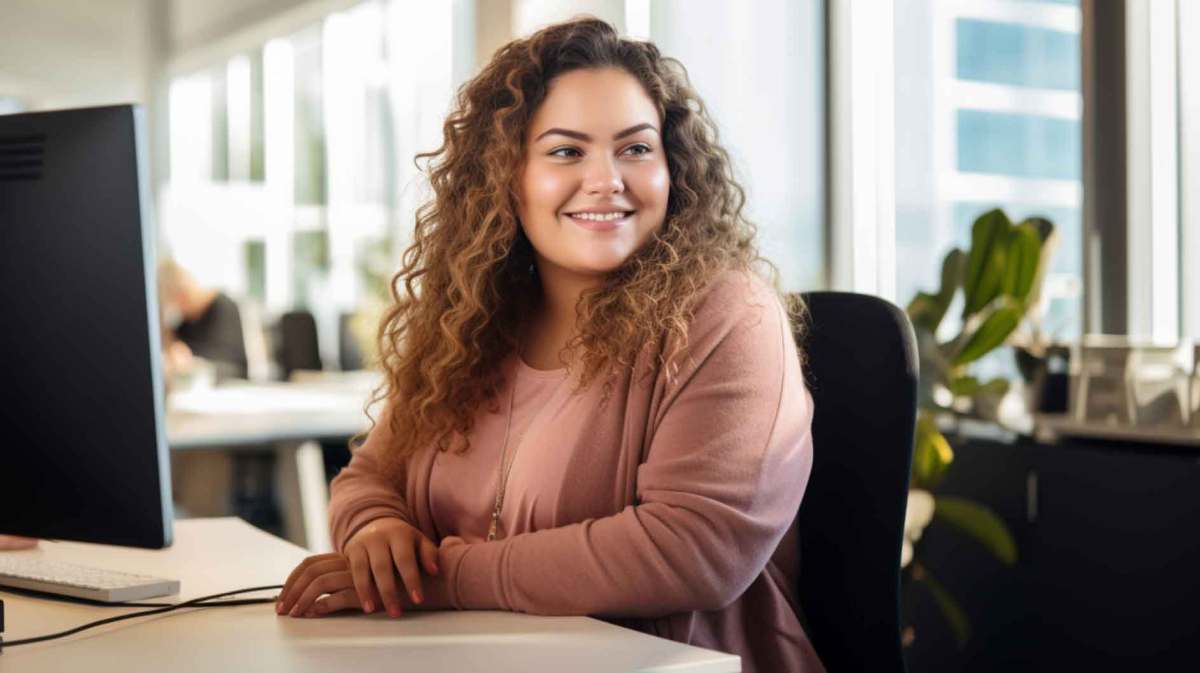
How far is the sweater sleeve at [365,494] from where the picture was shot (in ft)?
4.91

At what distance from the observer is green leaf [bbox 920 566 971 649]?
2541 millimetres

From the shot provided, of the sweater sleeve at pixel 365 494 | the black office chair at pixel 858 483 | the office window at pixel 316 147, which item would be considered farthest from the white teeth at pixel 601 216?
the office window at pixel 316 147

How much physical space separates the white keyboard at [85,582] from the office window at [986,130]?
200 cm

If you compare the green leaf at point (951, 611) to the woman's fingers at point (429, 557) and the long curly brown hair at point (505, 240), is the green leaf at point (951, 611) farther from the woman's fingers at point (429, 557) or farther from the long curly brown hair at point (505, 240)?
the woman's fingers at point (429, 557)

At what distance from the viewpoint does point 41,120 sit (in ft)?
3.58

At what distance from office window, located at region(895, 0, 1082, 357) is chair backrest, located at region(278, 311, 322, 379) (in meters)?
3.41

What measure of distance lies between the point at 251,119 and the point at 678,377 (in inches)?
282

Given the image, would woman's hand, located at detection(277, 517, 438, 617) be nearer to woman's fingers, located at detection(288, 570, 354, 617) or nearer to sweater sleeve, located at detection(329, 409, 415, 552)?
woman's fingers, located at detection(288, 570, 354, 617)

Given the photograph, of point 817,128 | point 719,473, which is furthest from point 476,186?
point 817,128

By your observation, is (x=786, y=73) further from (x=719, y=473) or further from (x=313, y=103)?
(x=313, y=103)

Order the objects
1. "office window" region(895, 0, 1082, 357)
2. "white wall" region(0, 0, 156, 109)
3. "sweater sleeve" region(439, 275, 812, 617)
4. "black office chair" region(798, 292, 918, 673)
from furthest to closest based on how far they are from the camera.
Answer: "white wall" region(0, 0, 156, 109), "office window" region(895, 0, 1082, 357), "black office chair" region(798, 292, 918, 673), "sweater sleeve" region(439, 275, 812, 617)

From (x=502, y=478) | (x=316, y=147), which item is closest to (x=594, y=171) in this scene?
(x=502, y=478)

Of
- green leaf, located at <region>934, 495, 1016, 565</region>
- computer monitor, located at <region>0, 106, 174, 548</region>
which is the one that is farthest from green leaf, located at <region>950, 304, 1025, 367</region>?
computer monitor, located at <region>0, 106, 174, 548</region>

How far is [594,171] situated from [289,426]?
236 centimetres
